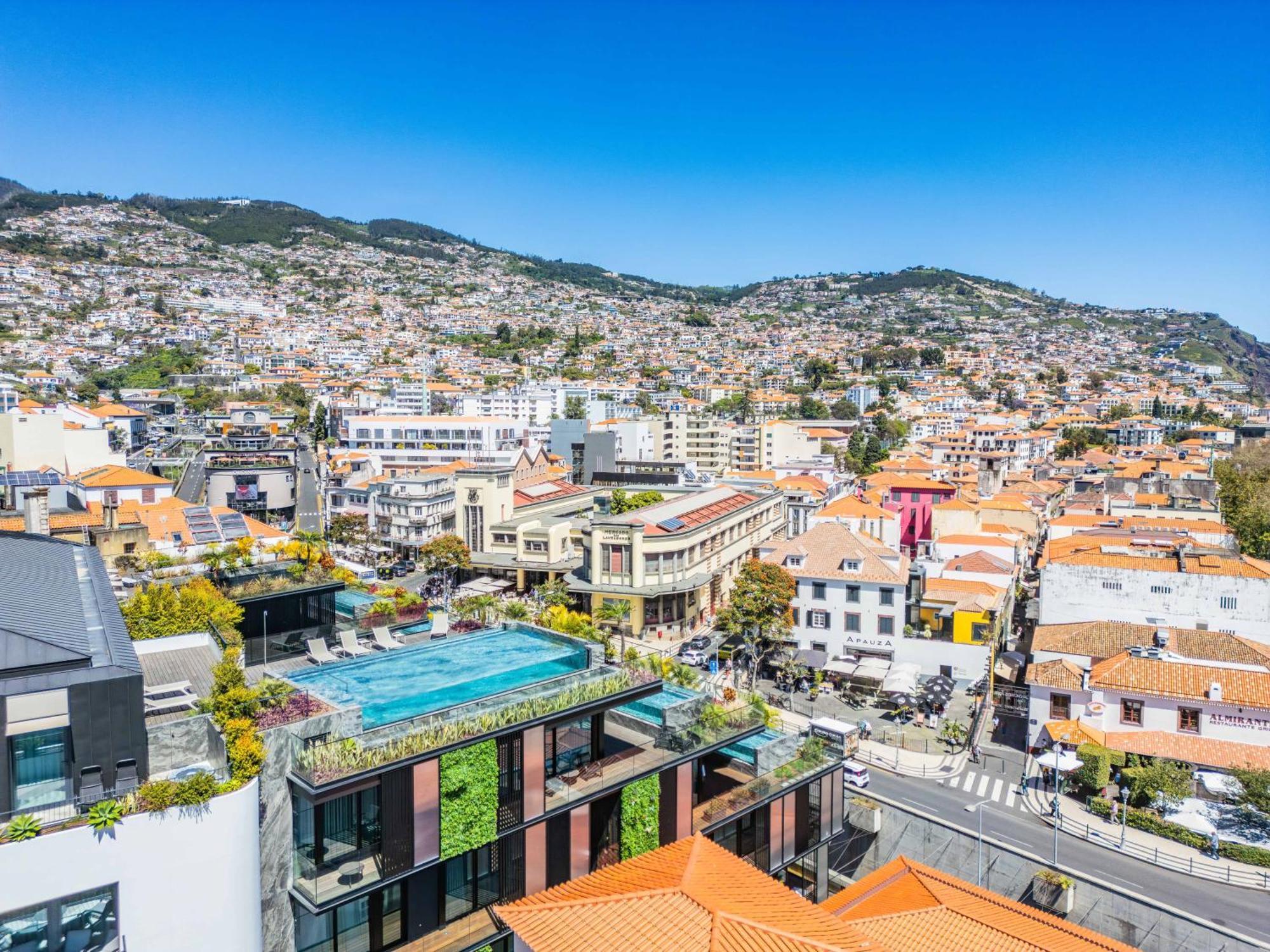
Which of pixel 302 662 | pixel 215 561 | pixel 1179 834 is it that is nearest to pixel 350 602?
pixel 215 561

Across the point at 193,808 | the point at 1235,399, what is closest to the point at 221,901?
the point at 193,808

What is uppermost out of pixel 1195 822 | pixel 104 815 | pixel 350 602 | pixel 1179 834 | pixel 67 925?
pixel 104 815

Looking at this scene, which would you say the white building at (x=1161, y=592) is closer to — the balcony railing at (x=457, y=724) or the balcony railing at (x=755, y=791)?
the balcony railing at (x=755, y=791)

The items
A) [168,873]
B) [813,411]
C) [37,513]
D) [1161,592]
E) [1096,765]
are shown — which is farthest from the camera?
[813,411]

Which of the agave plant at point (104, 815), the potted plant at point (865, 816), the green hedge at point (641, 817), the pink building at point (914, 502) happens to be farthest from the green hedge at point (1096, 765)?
the pink building at point (914, 502)

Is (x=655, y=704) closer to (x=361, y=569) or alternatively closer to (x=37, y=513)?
(x=37, y=513)

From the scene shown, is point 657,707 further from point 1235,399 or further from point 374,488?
point 1235,399
